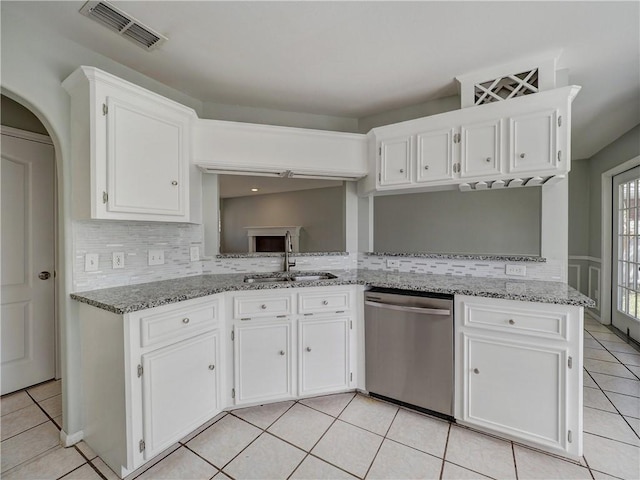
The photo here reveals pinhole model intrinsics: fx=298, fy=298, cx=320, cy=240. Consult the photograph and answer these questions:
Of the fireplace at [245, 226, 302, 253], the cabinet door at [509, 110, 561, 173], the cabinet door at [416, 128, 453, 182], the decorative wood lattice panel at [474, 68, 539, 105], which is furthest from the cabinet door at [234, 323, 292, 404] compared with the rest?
the decorative wood lattice panel at [474, 68, 539, 105]

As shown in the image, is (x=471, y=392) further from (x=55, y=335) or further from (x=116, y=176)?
(x=55, y=335)

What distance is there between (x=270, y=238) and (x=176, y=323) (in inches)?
45.7

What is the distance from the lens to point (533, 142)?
1.91 metres

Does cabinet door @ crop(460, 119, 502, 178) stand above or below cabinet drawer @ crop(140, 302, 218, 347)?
above

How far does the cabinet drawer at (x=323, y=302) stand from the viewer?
83.6 inches

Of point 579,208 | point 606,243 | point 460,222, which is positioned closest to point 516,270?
point 460,222

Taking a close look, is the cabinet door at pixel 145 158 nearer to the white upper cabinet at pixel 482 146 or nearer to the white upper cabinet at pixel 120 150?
the white upper cabinet at pixel 120 150

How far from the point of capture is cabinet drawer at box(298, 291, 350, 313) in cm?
212

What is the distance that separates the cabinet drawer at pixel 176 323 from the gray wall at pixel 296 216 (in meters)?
0.82

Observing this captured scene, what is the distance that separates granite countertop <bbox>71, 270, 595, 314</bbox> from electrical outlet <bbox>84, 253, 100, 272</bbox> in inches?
5.5

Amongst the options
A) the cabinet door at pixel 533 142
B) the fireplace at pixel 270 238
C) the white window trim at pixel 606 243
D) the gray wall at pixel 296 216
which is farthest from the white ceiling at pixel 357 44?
the white window trim at pixel 606 243

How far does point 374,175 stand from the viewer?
8.07ft

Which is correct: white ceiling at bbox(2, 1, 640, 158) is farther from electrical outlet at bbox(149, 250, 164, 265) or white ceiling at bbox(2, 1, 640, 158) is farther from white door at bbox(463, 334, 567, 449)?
white door at bbox(463, 334, 567, 449)

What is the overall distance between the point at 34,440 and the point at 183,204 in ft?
5.49
